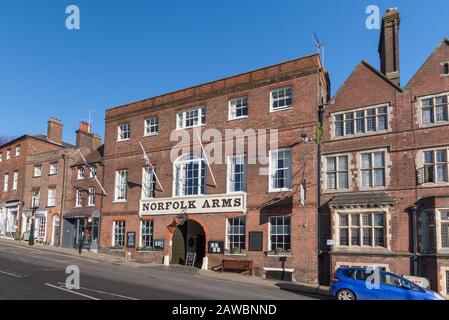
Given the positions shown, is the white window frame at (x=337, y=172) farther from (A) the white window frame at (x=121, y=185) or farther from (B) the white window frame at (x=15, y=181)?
(B) the white window frame at (x=15, y=181)

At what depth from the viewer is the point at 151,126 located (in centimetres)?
3069

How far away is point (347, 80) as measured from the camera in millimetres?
23266

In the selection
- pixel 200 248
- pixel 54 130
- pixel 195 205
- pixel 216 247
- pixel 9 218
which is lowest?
pixel 200 248

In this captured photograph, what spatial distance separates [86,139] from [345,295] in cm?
2918

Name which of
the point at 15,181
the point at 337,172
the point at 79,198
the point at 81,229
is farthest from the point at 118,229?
the point at 15,181

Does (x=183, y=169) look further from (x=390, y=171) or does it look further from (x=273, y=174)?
(x=390, y=171)

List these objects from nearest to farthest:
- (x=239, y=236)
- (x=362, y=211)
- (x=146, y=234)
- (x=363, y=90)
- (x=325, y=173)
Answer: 1. (x=362, y=211)
2. (x=363, y=90)
3. (x=325, y=173)
4. (x=239, y=236)
5. (x=146, y=234)

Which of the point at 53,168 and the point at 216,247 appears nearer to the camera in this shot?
the point at 216,247

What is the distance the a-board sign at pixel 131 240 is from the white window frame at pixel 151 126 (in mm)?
6864

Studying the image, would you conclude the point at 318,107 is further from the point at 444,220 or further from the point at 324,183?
the point at 444,220

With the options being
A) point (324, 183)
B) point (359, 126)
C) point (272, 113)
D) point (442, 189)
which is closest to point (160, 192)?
point (272, 113)

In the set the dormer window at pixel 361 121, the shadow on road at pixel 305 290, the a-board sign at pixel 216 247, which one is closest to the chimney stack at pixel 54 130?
the a-board sign at pixel 216 247

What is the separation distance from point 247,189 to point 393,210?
7.98 metres

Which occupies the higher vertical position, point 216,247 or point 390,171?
point 390,171
